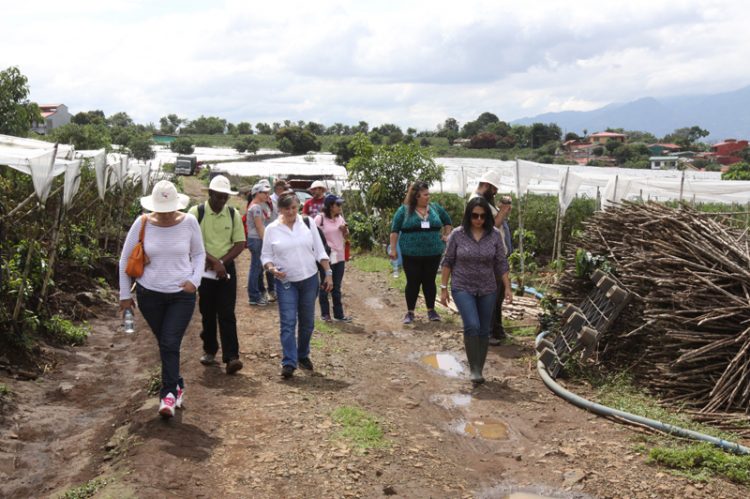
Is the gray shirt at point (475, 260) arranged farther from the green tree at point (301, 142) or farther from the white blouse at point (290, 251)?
the green tree at point (301, 142)

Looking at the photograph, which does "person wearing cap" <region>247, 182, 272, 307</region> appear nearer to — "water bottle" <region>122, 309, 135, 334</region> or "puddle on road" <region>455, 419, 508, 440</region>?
"water bottle" <region>122, 309, 135, 334</region>

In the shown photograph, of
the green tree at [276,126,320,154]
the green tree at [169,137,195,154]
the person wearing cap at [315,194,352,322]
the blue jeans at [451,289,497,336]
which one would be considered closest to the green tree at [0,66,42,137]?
the person wearing cap at [315,194,352,322]

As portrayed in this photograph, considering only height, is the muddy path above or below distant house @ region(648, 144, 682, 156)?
below

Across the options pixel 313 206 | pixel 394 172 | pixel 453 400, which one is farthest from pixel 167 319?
pixel 394 172

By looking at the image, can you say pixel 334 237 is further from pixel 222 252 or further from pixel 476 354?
pixel 476 354

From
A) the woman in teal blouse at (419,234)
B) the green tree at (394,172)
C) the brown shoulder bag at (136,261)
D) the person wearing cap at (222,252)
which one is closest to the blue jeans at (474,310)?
the person wearing cap at (222,252)

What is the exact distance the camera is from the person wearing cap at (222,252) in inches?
272

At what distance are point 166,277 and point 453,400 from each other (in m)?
2.67

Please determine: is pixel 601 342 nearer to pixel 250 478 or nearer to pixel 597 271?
pixel 597 271

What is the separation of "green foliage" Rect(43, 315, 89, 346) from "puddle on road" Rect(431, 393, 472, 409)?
15.0ft

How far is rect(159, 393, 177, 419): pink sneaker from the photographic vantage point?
5504 mm

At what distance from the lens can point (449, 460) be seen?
520cm

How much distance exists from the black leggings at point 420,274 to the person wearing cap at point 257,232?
1890 millimetres

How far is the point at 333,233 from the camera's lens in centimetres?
978
